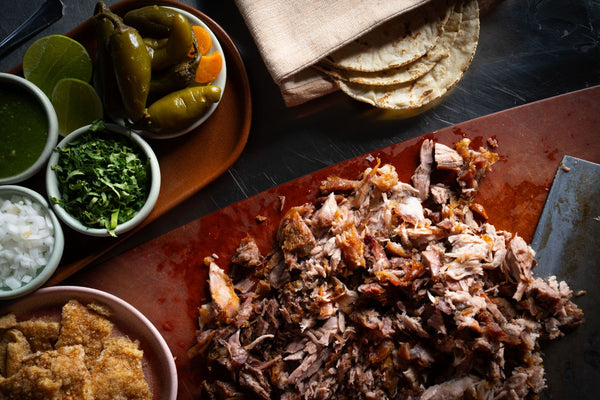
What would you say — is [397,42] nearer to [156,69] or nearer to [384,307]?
[156,69]

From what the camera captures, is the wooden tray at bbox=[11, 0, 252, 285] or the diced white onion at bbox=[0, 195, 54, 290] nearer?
the diced white onion at bbox=[0, 195, 54, 290]

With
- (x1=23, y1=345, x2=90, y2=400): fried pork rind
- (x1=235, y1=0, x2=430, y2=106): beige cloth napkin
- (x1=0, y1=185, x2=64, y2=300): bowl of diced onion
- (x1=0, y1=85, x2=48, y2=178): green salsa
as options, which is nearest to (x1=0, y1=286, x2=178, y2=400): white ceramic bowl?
(x1=0, y1=185, x2=64, y2=300): bowl of diced onion

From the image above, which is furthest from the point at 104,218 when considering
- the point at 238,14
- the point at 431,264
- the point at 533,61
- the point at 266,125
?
the point at 533,61

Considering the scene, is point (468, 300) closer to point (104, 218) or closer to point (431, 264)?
point (431, 264)

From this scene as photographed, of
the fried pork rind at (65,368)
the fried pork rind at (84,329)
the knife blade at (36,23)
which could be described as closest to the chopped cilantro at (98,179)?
the fried pork rind at (84,329)

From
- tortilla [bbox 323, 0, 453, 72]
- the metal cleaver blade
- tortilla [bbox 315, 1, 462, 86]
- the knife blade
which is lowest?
the metal cleaver blade

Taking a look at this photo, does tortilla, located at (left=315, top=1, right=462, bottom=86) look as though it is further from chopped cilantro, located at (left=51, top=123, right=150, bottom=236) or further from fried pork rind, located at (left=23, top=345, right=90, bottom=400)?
fried pork rind, located at (left=23, top=345, right=90, bottom=400)

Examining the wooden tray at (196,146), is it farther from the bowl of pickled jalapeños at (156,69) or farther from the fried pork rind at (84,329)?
the fried pork rind at (84,329)

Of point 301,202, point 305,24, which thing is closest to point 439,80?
point 305,24
